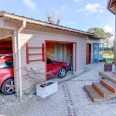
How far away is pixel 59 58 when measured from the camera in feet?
28.3

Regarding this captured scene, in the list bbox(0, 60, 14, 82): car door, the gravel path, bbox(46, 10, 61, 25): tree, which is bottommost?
the gravel path

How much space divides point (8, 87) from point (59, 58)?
4863 millimetres

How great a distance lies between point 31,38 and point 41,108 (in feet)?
9.14

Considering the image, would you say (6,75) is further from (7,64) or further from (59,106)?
(59,106)

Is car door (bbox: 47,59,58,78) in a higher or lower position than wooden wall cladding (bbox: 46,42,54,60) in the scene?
lower

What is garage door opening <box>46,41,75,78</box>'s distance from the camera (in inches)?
253

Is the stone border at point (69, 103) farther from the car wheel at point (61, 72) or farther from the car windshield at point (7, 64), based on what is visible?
the car windshield at point (7, 64)

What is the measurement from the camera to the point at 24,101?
13.1 ft

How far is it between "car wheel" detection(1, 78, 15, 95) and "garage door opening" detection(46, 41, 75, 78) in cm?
215

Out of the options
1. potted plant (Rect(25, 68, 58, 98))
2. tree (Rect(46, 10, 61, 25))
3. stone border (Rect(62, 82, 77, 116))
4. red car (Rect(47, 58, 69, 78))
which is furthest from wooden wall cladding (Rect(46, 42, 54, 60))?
tree (Rect(46, 10, 61, 25))

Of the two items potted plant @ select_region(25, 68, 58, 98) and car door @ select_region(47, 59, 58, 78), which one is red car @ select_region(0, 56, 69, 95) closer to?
potted plant @ select_region(25, 68, 58, 98)

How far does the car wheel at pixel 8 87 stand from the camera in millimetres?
4250

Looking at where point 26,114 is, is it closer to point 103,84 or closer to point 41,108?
point 41,108

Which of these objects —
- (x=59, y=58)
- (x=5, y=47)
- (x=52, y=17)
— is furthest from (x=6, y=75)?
(x=52, y=17)
